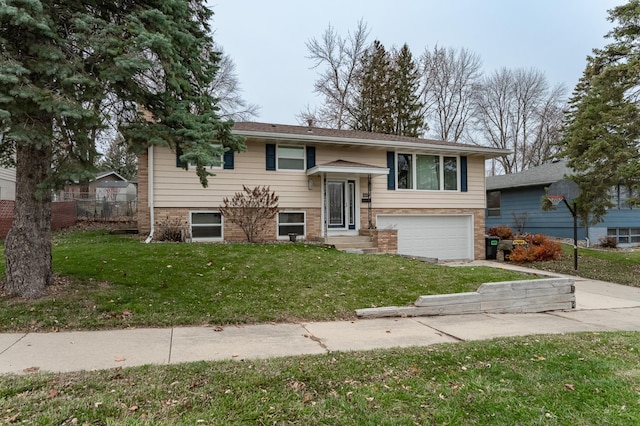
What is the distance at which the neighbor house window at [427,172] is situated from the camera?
14219mm

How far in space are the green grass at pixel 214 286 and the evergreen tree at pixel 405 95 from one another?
66.8 feet

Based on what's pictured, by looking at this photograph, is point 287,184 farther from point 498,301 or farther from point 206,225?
point 498,301

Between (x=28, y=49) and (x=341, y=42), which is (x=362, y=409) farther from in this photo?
(x=341, y=42)

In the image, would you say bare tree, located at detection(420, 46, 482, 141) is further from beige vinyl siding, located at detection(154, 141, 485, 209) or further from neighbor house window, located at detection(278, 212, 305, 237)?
neighbor house window, located at detection(278, 212, 305, 237)

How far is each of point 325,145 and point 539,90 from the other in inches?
973

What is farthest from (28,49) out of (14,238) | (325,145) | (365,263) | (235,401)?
(325,145)

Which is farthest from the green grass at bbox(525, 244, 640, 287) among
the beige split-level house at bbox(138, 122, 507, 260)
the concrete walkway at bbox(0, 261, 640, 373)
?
the concrete walkway at bbox(0, 261, 640, 373)

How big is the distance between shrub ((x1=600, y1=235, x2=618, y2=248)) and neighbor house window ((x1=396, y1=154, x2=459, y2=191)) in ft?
27.4

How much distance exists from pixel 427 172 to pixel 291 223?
5.42m

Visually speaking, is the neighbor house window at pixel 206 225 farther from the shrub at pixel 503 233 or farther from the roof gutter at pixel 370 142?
the shrub at pixel 503 233

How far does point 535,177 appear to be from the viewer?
1931 centimetres

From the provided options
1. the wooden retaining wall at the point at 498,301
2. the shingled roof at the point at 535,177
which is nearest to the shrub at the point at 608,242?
the shingled roof at the point at 535,177

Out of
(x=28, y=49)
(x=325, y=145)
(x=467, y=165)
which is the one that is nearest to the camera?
(x=28, y=49)

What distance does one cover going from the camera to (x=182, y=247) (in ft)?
31.0
